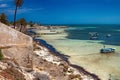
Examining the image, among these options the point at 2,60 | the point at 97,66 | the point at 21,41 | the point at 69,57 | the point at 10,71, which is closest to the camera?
the point at 10,71

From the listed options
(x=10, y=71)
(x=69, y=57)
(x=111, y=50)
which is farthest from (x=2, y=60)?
(x=111, y=50)

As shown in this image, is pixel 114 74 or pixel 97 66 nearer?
pixel 114 74

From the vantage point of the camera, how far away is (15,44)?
808 inches

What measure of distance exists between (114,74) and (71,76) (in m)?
8.45

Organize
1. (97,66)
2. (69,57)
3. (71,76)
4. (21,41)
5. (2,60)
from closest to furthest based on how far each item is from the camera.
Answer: (2,60) → (21,41) → (71,76) → (97,66) → (69,57)

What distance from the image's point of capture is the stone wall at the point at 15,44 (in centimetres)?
1939

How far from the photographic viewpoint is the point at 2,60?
17.5 metres

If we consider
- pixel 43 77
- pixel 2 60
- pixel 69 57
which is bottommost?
pixel 69 57

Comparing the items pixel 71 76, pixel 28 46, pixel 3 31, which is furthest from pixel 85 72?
pixel 3 31

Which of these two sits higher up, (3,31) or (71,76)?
(3,31)

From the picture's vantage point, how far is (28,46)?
21391 millimetres

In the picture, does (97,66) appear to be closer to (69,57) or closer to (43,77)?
(69,57)

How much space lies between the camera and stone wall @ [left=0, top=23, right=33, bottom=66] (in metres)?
19.4

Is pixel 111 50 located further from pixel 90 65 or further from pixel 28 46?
pixel 28 46
